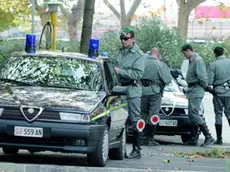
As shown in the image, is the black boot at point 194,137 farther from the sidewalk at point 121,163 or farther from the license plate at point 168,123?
the sidewalk at point 121,163

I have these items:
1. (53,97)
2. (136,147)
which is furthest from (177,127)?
(53,97)

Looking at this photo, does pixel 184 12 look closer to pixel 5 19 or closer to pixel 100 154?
pixel 5 19

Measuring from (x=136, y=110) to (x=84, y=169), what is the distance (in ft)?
9.21

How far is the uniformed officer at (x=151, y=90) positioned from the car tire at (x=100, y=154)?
5248 mm

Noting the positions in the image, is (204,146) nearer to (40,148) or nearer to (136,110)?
(136,110)

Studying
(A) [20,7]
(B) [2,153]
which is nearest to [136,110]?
(B) [2,153]

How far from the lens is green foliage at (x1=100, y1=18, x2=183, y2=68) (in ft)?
136

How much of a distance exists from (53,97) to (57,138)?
0.59 meters

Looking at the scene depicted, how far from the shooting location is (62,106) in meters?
11.6

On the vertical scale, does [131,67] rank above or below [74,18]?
above

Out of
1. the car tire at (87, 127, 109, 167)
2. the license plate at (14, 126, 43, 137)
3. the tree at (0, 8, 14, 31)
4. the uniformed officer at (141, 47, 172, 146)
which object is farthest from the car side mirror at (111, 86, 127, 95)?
the tree at (0, 8, 14, 31)

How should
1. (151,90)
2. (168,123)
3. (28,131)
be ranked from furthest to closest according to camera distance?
(168,123) < (151,90) < (28,131)

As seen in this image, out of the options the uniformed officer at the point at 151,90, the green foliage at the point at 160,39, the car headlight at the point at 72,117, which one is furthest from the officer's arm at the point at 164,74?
the green foliage at the point at 160,39

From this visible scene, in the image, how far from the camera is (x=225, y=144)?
18797 mm
